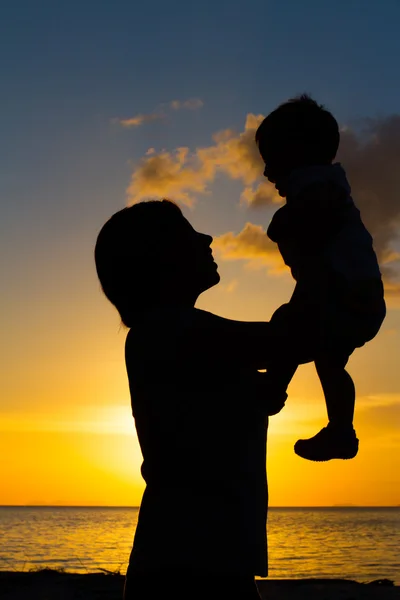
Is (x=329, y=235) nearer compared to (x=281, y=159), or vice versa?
(x=329, y=235)

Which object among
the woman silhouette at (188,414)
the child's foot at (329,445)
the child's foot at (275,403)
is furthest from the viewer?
the child's foot at (329,445)

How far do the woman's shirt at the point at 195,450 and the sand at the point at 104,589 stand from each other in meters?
9.04

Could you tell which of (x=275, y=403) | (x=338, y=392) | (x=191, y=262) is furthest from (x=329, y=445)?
(x=191, y=262)

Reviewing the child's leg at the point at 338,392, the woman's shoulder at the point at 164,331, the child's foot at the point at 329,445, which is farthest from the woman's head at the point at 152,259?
the child's foot at the point at 329,445

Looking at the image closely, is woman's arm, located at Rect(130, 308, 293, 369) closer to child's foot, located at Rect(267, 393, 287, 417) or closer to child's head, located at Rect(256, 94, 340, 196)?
child's foot, located at Rect(267, 393, 287, 417)

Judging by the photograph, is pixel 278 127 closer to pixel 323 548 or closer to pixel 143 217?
pixel 143 217

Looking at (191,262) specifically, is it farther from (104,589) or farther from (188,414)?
(104,589)

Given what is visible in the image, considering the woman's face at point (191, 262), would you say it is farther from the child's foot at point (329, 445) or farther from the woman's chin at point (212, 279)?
the child's foot at point (329, 445)

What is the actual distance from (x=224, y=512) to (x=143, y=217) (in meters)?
1.25

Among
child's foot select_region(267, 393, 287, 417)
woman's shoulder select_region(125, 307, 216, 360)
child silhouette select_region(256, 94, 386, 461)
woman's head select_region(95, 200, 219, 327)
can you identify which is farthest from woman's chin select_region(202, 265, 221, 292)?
child's foot select_region(267, 393, 287, 417)

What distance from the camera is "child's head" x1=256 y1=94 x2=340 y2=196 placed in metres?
3.29

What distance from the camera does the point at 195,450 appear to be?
2607 millimetres

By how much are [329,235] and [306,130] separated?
619 mm

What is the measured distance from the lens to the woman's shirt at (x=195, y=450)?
8.26 ft
